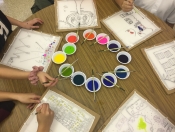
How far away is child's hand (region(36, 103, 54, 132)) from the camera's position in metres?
0.75

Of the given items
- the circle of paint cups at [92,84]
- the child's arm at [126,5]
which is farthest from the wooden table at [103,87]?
the child's arm at [126,5]

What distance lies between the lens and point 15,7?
208cm

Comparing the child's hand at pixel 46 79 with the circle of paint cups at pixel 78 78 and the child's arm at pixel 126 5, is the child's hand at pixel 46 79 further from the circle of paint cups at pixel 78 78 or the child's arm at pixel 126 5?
the child's arm at pixel 126 5

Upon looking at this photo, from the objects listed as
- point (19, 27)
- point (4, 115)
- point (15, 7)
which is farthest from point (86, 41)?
point (15, 7)

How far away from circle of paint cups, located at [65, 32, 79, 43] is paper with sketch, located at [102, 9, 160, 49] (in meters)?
0.20

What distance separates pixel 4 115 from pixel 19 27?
52 cm

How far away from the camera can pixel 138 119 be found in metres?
0.81

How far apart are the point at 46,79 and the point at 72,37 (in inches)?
12.1

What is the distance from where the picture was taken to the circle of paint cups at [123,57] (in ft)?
3.10

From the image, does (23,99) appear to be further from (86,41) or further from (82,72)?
(86,41)

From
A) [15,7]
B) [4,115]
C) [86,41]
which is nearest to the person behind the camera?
[4,115]

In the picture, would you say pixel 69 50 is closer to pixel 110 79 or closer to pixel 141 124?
pixel 110 79

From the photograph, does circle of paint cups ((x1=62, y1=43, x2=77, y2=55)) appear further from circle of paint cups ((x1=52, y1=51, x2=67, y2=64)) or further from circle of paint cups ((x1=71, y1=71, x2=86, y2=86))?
circle of paint cups ((x1=71, y1=71, x2=86, y2=86))

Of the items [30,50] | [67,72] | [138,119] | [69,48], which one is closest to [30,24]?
[30,50]
